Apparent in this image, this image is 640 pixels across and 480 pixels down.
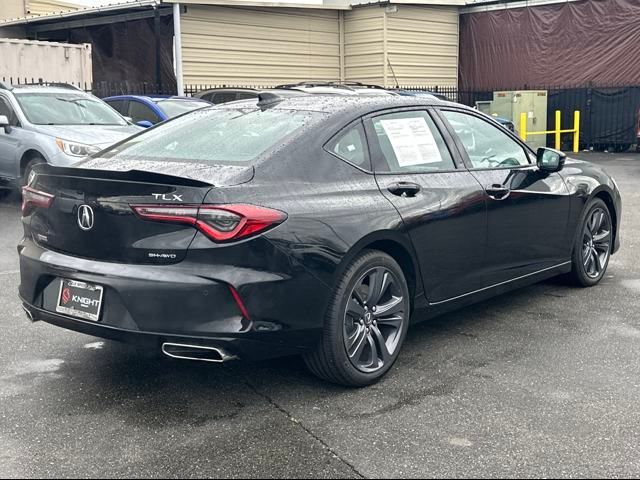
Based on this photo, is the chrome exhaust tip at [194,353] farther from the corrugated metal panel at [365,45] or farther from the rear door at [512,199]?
the corrugated metal panel at [365,45]

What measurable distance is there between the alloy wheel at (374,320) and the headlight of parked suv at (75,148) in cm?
687

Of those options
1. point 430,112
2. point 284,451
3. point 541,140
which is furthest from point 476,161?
point 541,140

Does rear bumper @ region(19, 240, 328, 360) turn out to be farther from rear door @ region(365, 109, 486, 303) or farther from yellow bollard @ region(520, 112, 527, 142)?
yellow bollard @ region(520, 112, 527, 142)

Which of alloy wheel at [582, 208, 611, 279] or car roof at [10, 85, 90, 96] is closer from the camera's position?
alloy wheel at [582, 208, 611, 279]

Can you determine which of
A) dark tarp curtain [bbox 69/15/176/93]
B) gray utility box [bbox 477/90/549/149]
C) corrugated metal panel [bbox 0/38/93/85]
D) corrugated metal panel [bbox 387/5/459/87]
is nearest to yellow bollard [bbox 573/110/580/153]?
gray utility box [bbox 477/90/549/149]

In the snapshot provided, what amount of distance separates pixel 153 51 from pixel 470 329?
18.1 m

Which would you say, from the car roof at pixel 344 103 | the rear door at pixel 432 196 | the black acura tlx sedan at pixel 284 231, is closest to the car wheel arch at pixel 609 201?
the black acura tlx sedan at pixel 284 231

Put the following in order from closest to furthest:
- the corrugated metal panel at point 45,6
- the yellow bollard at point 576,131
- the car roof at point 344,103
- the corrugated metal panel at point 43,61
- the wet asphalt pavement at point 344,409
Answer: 1. the wet asphalt pavement at point 344,409
2. the car roof at point 344,103
3. the corrugated metal panel at point 43,61
4. the yellow bollard at point 576,131
5. the corrugated metal panel at point 45,6

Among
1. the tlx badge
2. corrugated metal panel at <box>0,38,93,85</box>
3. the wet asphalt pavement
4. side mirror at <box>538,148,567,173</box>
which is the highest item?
corrugated metal panel at <box>0,38,93,85</box>

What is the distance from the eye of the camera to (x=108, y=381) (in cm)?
440

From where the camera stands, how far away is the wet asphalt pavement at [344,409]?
340cm

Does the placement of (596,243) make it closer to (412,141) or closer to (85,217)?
(412,141)

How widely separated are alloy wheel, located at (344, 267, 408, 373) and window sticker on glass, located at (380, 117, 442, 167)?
761 mm

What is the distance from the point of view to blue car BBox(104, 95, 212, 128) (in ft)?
46.3
